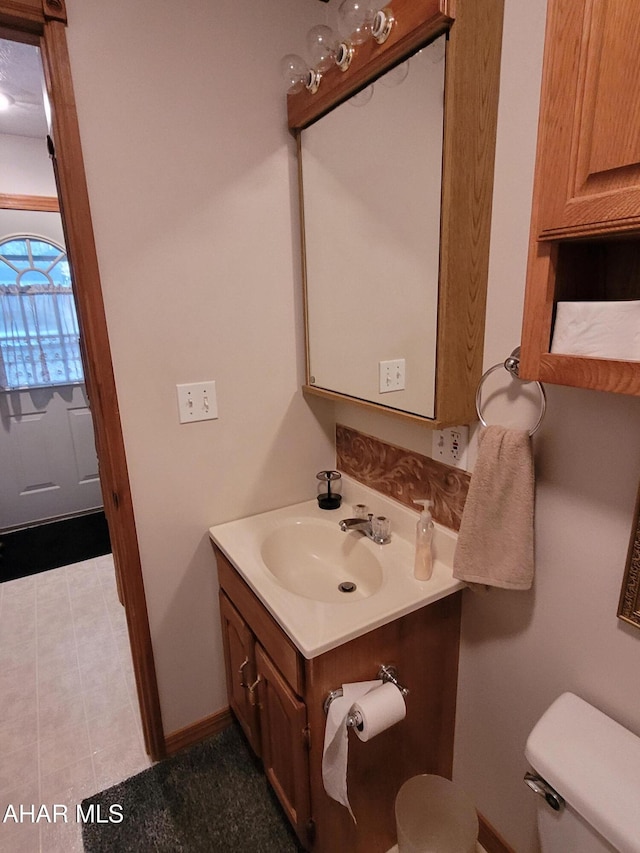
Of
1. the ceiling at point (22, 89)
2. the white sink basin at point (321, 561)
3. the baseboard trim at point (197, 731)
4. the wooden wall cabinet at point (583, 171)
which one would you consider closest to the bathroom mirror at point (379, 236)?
the wooden wall cabinet at point (583, 171)

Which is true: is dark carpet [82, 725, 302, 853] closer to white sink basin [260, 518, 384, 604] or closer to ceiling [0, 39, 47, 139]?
white sink basin [260, 518, 384, 604]

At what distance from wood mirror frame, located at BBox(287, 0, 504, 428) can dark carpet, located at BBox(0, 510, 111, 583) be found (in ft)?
8.60

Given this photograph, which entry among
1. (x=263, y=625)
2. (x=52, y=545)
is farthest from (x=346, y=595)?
(x=52, y=545)

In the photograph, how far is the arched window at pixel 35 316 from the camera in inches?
120

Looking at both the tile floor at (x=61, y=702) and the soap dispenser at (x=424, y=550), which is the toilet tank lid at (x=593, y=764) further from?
the tile floor at (x=61, y=702)

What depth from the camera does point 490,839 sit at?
132 centimetres

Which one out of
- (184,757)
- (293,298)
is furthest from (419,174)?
(184,757)

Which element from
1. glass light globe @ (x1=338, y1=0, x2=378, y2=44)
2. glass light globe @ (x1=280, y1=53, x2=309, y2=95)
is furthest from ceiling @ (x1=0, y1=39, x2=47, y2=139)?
glass light globe @ (x1=338, y1=0, x2=378, y2=44)

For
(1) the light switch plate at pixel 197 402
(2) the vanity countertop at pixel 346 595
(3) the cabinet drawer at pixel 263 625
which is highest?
(1) the light switch plate at pixel 197 402

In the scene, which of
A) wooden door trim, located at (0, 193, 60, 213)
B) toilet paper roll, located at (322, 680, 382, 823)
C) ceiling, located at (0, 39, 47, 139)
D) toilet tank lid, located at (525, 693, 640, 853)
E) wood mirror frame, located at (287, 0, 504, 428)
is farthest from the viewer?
wooden door trim, located at (0, 193, 60, 213)

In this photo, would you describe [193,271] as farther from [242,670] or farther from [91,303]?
[242,670]

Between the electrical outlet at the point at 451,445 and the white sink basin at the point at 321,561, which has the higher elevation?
the electrical outlet at the point at 451,445

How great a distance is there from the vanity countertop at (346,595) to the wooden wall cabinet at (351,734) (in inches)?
2.6

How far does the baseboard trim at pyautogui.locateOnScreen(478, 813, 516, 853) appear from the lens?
1276 mm
